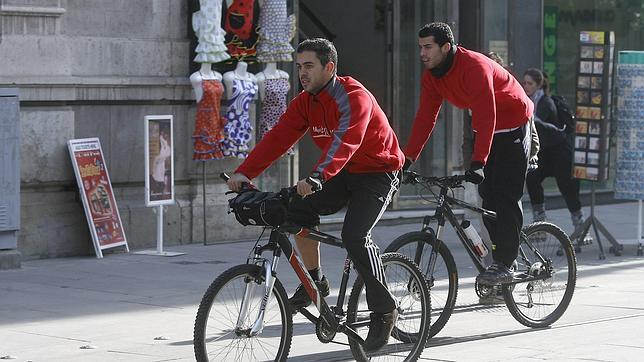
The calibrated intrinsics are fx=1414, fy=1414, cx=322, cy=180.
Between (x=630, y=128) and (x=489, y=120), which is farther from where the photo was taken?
(x=630, y=128)

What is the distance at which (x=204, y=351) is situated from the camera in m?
6.48

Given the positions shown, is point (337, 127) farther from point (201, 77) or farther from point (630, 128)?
point (630, 128)

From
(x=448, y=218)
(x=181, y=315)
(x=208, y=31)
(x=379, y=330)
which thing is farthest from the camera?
(x=208, y=31)

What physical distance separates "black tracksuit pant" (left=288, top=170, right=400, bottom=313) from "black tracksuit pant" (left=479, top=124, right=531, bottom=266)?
1.59m

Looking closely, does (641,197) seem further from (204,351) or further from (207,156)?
(204,351)

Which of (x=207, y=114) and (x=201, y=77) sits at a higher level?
(x=201, y=77)

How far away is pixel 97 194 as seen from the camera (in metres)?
12.6

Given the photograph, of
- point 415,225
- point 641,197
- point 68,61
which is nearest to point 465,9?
point 415,225

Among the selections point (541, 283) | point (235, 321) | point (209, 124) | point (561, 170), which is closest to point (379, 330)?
point (235, 321)

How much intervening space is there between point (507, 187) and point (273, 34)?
18.2 ft

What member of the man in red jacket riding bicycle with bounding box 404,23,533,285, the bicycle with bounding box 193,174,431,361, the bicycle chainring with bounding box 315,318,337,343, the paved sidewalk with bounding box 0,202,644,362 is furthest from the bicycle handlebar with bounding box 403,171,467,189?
the bicycle chainring with bounding box 315,318,337,343

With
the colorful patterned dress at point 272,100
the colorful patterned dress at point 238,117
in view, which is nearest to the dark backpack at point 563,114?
the colorful patterned dress at point 272,100

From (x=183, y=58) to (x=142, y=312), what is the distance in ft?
15.0

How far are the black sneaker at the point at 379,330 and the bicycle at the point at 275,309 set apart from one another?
0.16 ft
